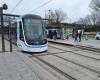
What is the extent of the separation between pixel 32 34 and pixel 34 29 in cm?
53

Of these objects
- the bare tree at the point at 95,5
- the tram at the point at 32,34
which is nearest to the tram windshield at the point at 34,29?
the tram at the point at 32,34

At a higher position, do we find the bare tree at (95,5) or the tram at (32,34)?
the bare tree at (95,5)

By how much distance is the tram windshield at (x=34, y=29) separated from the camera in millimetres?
17016

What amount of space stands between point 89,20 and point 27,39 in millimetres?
99343

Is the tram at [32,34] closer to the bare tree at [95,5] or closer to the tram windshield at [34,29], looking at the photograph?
the tram windshield at [34,29]

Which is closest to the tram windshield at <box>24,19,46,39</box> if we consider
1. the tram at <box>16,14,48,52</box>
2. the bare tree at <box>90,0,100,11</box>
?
the tram at <box>16,14,48,52</box>

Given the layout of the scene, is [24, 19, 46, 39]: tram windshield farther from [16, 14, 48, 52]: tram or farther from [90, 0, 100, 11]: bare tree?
[90, 0, 100, 11]: bare tree

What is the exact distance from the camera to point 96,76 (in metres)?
8.41

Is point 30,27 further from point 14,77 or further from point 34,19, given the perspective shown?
point 14,77

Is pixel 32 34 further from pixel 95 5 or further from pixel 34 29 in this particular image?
pixel 95 5

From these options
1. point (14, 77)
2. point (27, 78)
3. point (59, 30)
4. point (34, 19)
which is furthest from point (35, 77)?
point (59, 30)

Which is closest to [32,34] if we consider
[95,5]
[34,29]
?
[34,29]

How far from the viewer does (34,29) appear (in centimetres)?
1730

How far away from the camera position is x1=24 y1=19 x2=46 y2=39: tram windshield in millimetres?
17016
